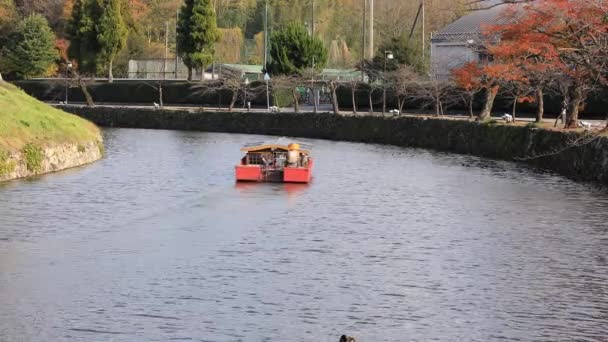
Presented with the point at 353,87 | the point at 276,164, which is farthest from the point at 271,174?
the point at 353,87

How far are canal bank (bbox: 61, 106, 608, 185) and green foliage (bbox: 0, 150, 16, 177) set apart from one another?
23.0 meters

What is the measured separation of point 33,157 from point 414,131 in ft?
112

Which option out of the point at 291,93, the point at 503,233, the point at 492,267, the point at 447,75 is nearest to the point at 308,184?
the point at 503,233

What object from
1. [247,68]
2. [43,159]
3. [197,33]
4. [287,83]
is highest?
[197,33]

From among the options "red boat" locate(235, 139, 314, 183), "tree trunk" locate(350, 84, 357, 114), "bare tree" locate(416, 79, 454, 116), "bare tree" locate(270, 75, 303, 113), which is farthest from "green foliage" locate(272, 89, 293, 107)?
"red boat" locate(235, 139, 314, 183)

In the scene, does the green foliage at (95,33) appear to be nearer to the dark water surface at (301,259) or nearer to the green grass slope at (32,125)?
the green grass slope at (32,125)

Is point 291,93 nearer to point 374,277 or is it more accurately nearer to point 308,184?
point 308,184

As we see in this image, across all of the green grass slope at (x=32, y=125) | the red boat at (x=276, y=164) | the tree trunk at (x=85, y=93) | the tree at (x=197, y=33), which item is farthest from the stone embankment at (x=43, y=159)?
the tree at (x=197, y=33)

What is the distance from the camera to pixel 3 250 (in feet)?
99.9

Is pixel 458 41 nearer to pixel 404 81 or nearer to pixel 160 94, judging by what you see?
pixel 404 81

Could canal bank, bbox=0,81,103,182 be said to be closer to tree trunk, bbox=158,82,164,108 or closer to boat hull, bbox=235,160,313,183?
boat hull, bbox=235,160,313,183

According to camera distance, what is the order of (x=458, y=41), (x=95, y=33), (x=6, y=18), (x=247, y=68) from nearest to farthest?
1. (x=458, y=41)
2. (x=95, y=33)
3. (x=6, y=18)
4. (x=247, y=68)

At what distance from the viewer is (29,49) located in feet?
388

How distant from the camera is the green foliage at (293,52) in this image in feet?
340
